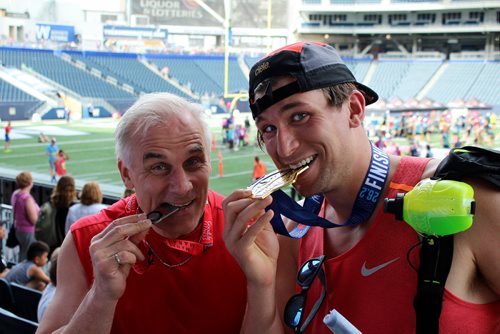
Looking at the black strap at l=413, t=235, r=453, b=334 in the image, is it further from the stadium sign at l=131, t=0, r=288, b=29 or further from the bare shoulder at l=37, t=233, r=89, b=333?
the stadium sign at l=131, t=0, r=288, b=29

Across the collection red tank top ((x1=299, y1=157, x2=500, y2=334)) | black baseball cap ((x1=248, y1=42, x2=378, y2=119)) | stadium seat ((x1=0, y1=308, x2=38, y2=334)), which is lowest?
stadium seat ((x1=0, y1=308, x2=38, y2=334))

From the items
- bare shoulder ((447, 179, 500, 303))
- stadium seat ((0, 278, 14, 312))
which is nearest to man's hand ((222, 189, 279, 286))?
bare shoulder ((447, 179, 500, 303))

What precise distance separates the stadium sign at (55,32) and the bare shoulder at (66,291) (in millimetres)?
49846

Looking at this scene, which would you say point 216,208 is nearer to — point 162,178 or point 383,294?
point 162,178

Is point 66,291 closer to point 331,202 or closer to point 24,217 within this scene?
point 331,202

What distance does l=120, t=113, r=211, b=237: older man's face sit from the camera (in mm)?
1600

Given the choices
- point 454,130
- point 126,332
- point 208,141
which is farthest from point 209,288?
point 454,130

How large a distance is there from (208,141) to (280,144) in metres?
0.37

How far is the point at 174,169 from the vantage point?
1.61 meters

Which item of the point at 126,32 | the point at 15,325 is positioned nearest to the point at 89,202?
the point at 15,325

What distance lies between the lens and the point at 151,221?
147cm

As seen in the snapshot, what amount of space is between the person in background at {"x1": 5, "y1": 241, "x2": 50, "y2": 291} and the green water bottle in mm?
4046

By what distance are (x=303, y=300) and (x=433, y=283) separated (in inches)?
13.7

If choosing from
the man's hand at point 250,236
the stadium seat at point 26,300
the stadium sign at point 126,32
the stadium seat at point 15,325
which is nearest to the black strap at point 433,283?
the man's hand at point 250,236
